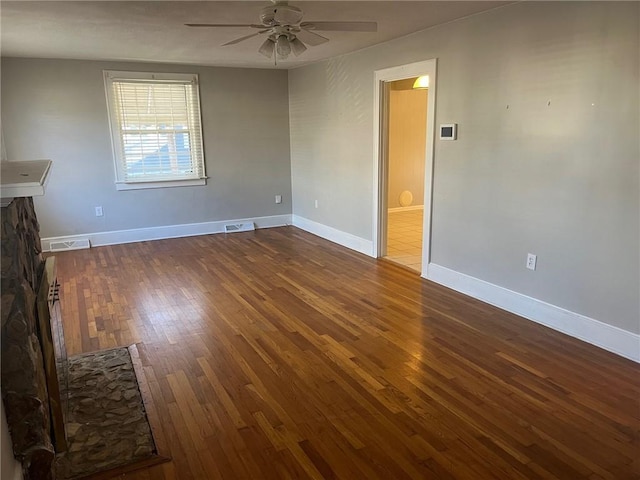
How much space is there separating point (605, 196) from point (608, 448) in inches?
60.3

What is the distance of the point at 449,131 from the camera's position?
402 centimetres

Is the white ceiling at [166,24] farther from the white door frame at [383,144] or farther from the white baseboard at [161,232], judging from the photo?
the white baseboard at [161,232]

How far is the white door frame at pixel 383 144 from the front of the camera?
4.19m

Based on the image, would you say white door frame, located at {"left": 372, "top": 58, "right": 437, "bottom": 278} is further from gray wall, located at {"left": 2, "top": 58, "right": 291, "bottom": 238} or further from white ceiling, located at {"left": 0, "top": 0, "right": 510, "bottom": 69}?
gray wall, located at {"left": 2, "top": 58, "right": 291, "bottom": 238}

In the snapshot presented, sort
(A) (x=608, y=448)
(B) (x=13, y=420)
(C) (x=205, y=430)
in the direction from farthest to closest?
1. (C) (x=205, y=430)
2. (A) (x=608, y=448)
3. (B) (x=13, y=420)

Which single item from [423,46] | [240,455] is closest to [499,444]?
[240,455]

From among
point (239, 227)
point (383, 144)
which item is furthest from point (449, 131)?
point (239, 227)

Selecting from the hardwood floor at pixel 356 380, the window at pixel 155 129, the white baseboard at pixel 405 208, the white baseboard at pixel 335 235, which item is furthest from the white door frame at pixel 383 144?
the white baseboard at pixel 405 208

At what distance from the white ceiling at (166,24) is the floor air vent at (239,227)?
2395 millimetres

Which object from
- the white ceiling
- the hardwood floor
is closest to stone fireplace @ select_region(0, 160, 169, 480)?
the hardwood floor

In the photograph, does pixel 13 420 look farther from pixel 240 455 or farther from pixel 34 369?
pixel 240 455

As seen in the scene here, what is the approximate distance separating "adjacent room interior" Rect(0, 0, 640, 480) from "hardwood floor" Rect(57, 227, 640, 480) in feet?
0.05

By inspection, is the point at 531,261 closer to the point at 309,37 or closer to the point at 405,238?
the point at 309,37

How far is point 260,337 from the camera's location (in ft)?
10.9
